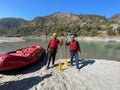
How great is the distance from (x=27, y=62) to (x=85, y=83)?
452cm

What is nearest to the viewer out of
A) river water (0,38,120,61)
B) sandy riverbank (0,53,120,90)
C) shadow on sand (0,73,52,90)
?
sandy riverbank (0,53,120,90)

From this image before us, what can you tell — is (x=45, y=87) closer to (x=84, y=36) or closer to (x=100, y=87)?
(x=100, y=87)

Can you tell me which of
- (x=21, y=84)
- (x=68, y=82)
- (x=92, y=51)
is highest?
(x=68, y=82)

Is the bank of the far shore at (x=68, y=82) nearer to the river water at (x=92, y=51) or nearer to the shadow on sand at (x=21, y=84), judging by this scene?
the shadow on sand at (x=21, y=84)

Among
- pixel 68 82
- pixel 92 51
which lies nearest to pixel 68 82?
pixel 68 82

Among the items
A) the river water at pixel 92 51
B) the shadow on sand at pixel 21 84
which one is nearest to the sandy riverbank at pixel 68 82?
the shadow on sand at pixel 21 84

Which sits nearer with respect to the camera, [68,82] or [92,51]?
[68,82]

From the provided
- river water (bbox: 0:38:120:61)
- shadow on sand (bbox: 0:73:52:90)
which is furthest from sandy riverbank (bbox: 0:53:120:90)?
river water (bbox: 0:38:120:61)

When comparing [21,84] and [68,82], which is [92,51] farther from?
[21,84]

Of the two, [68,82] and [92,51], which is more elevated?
[68,82]

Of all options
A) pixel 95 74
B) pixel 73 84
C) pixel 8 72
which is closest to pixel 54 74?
pixel 73 84

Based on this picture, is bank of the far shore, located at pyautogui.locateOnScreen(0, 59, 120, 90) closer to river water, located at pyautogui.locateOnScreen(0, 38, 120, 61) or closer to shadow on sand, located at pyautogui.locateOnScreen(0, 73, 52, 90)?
shadow on sand, located at pyautogui.locateOnScreen(0, 73, 52, 90)

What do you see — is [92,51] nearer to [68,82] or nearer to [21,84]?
[68,82]

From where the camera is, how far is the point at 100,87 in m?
6.71
